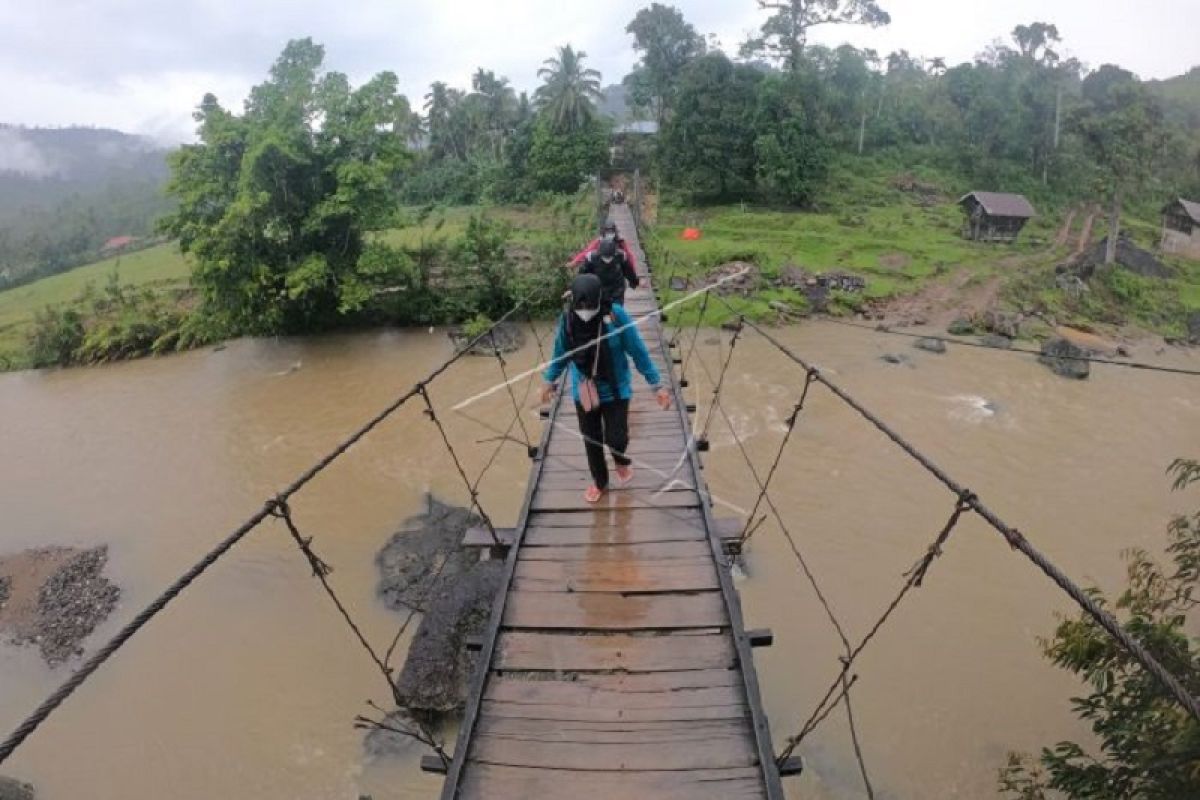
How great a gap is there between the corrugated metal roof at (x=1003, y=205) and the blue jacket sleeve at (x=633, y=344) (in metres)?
19.2

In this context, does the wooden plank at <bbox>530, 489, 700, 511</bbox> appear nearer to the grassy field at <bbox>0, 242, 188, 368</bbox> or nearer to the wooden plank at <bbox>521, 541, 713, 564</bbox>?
the wooden plank at <bbox>521, 541, 713, 564</bbox>

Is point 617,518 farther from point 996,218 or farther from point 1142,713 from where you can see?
point 996,218

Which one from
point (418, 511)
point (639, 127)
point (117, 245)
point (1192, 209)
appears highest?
point (639, 127)

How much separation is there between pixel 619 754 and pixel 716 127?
71.2 ft

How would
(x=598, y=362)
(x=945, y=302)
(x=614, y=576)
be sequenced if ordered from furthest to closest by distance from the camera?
(x=945, y=302)
(x=598, y=362)
(x=614, y=576)

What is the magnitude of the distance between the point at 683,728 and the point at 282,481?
8.05m

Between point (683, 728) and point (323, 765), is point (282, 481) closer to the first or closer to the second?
point (323, 765)

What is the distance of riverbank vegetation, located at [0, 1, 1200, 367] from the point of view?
12.8 m

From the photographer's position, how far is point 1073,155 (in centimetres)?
2350

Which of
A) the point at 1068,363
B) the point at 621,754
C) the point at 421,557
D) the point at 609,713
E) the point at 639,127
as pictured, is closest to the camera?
the point at 621,754

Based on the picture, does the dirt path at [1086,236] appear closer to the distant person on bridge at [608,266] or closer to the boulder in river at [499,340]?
the boulder in river at [499,340]

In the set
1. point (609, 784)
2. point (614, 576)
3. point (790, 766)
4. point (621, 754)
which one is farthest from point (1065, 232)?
point (609, 784)

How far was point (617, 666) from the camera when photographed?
2.75 m

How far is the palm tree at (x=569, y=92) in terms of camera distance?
80.3 ft
